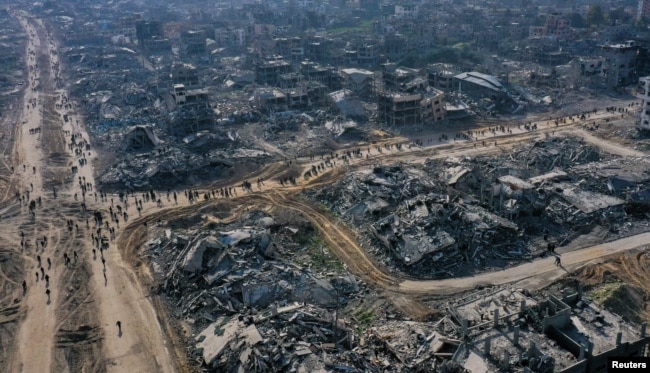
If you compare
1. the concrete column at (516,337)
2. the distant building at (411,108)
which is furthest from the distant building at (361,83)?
the concrete column at (516,337)

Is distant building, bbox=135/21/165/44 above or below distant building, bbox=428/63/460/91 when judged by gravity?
above

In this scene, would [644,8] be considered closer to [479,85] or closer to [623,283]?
[479,85]

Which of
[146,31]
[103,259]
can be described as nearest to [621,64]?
[103,259]

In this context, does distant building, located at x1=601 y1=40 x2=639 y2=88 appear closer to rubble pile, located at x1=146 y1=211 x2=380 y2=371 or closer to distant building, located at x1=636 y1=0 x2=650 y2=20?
rubble pile, located at x1=146 y1=211 x2=380 y2=371

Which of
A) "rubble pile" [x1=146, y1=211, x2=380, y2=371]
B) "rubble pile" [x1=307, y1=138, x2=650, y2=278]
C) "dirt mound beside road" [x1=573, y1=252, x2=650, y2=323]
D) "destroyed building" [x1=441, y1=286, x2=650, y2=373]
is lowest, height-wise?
"dirt mound beside road" [x1=573, y1=252, x2=650, y2=323]

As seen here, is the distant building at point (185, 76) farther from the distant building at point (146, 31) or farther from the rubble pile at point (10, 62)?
the distant building at point (146, 31)

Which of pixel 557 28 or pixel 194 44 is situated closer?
pixel 557 28

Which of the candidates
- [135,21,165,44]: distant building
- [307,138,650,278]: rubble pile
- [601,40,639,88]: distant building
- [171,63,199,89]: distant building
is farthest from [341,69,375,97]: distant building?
[135,21,165,44]: distant building

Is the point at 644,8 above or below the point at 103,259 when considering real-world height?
above

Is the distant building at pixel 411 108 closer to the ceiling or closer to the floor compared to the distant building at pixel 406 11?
closer to the floor
